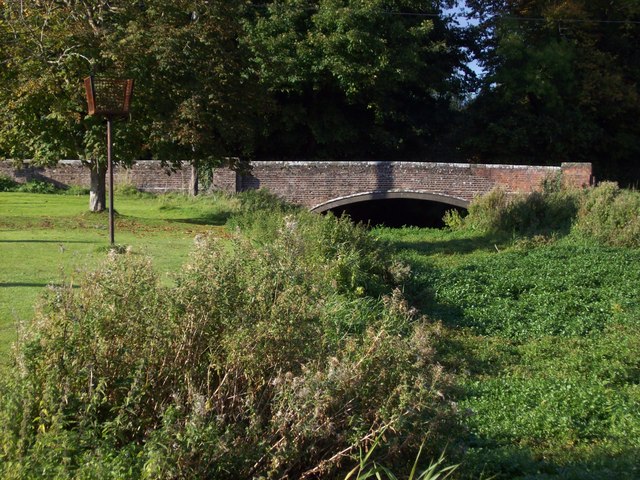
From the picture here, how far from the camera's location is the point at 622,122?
34688 mm

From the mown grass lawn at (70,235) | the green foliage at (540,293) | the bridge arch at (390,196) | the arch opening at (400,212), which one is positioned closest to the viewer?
the mown grass lawn at (70,235)

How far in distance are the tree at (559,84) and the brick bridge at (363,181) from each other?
681 cm

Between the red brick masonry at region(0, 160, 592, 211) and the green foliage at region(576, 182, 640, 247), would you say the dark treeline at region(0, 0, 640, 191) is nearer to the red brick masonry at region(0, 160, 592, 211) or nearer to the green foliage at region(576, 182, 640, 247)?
the red brick masonry at region(0, 160, 592, 211)

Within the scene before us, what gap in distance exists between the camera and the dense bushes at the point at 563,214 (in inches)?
786

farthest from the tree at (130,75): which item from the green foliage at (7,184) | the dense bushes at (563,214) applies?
the green foliage at (7,184)

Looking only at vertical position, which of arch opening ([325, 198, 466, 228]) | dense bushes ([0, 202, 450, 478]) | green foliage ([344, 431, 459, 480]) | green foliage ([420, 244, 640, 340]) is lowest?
arch opening ([325, 198, 466, 228])

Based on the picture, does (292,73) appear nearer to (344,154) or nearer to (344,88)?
(344,88)

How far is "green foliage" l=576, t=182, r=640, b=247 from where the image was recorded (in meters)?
19.5

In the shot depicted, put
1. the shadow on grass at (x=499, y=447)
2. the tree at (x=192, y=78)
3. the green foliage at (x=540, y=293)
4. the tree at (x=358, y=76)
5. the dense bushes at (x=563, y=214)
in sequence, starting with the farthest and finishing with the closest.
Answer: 1. the tree at (x=358, y=76)
2. the dense bushes at (x=563, y=214)
3. the tree at (x=192, y=78)
4. the green foliage at (x=540, y=293)
5. the shadow on grass at (x=499, y=447)

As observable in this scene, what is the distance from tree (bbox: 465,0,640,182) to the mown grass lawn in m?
13.9

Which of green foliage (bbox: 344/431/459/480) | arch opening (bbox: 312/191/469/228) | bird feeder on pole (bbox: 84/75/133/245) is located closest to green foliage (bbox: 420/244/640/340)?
bird feeder on pole (bbox: 84/75/133/245)

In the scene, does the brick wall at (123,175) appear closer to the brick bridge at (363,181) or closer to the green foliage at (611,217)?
the brick bridge at (363,181)

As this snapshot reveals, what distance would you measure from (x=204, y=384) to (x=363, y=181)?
22.2 meters

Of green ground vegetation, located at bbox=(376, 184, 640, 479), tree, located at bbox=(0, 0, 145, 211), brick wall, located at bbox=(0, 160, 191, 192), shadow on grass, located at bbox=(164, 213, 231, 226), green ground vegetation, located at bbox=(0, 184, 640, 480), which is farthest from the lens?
brick wall, located at bbox=(0, 160, 191, 192)
